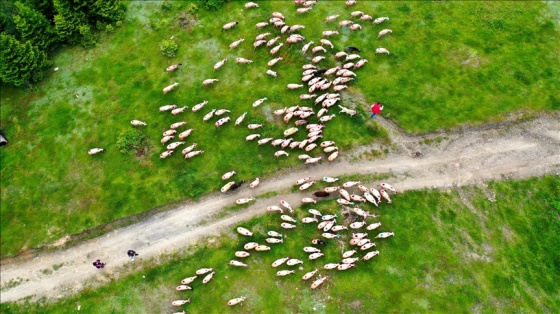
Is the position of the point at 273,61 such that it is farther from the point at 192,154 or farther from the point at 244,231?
the point at 244,231

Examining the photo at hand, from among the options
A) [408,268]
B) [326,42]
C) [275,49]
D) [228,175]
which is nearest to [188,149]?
[228,175]

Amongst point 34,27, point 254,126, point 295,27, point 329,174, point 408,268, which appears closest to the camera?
point 408,268

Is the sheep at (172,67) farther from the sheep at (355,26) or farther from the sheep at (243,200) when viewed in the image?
the sheep at (355,26)

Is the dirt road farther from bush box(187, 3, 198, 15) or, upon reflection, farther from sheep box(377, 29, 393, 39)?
bush box(187, 3, 198, 15)

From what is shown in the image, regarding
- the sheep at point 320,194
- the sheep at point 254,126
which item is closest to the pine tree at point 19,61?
the sheep at point 254,126

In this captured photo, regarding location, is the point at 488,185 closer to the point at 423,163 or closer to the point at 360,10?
the point at 423,163

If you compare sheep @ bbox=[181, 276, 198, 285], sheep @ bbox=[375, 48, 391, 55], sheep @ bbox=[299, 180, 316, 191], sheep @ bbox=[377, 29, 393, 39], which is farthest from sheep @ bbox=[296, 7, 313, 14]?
sheep @ bbox=[181, 276, 198, 285]
